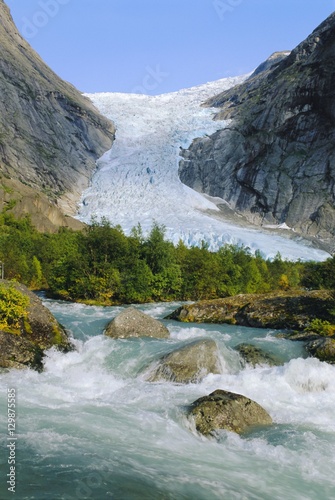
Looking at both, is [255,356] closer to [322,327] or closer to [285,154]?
[322,327]

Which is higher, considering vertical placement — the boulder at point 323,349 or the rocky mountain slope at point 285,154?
the rocky mountain slope at point 285,154

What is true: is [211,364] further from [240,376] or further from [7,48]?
[7,48]

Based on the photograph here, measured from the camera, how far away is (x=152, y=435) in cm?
973

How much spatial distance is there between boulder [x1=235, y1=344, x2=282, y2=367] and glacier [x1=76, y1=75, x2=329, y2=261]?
206ft

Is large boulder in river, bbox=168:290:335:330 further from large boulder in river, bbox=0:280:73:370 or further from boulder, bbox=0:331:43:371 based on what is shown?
boulder, bbox=0:331:43:371

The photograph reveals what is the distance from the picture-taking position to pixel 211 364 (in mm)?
Result: 14828

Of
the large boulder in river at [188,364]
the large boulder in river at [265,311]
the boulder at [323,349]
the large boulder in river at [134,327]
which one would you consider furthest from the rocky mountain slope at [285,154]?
the large boulder in river at [188,364]

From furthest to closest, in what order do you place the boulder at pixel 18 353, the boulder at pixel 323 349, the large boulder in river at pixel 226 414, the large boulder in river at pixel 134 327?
the large boulder in river at pixel 134 327 → the boulder at pixel 323 349 → the boulder at pixel 18 353 → the large boulder in river at pixel 226 414

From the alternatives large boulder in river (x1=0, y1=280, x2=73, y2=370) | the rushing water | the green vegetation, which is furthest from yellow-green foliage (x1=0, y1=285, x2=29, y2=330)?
the green vegetation

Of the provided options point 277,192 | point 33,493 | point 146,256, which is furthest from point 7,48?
point 33,493

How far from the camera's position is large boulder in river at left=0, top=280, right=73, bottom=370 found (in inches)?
570

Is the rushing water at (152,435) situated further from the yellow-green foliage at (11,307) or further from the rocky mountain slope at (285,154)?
the rocky mountain slope at (285,154)

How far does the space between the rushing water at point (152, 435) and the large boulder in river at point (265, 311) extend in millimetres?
6944

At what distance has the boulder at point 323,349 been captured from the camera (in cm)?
1667
